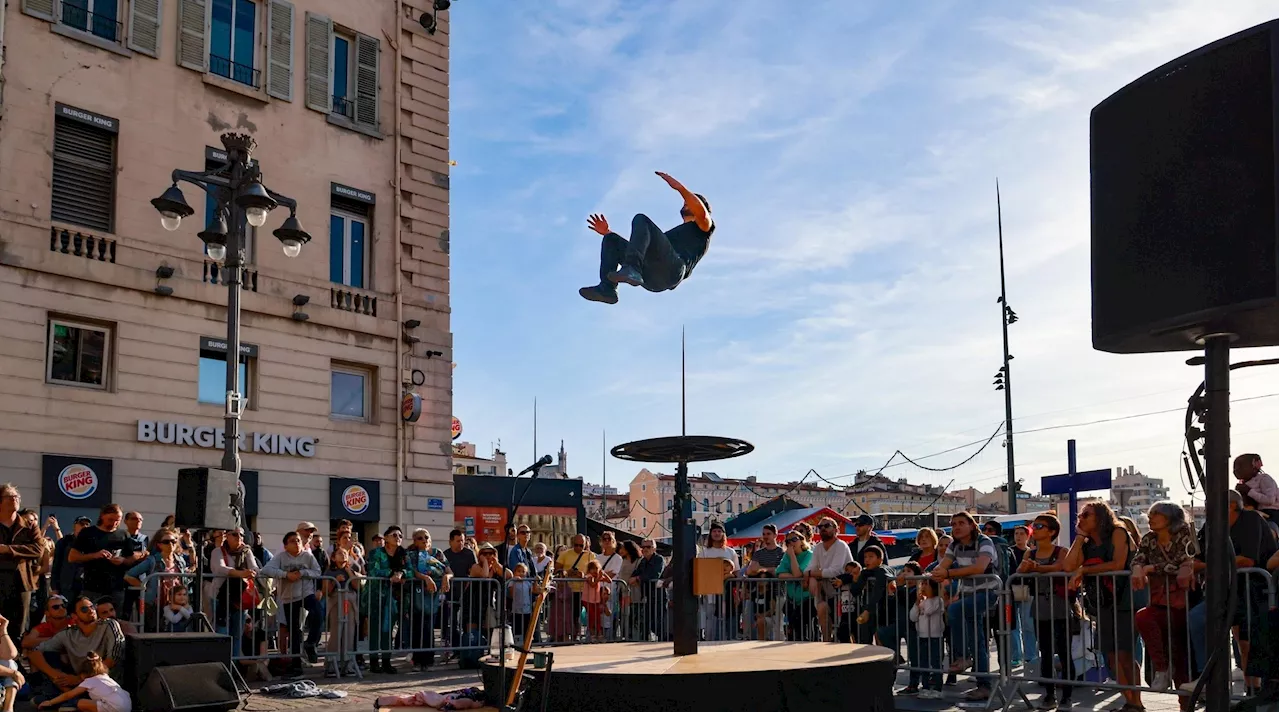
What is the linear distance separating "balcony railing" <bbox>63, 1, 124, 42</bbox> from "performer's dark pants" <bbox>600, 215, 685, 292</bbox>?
14.8 metres

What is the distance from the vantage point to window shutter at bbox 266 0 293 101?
920 inches

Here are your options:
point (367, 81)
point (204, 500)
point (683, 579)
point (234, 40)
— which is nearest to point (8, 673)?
point (204, 500)

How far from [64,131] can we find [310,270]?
5.26m

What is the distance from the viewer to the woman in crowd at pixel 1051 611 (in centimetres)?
1017

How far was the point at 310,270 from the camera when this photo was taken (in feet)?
77.6

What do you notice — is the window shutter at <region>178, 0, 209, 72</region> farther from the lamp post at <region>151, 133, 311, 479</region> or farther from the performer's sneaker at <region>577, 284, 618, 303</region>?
the performer's sneaker at <region>577, 284, 618, 303</region>

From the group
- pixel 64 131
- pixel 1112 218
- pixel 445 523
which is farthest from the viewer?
pixel 445 523

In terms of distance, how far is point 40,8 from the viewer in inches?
775

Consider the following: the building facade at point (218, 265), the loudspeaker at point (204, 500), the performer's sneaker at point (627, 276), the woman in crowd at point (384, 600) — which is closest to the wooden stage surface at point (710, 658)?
the performer's sneaker at point (627, 276)

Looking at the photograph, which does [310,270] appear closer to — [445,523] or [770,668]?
[445,523]

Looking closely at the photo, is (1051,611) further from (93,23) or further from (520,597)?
(93,23)

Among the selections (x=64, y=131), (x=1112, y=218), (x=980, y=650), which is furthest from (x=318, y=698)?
(x=64, y=131)

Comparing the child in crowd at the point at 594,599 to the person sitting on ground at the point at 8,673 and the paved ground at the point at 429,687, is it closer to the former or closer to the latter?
the paved ground at the point at 429,687

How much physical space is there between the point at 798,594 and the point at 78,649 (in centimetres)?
771
